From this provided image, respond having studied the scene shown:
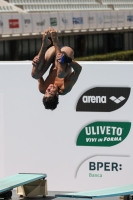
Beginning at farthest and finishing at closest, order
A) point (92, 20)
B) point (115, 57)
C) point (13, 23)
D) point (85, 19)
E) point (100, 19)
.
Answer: point (115, 57) → point (100, 19) → point (92, 20) → point (85, 19) → point (13, 23)

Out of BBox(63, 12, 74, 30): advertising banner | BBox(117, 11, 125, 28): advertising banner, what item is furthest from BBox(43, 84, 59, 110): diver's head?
BBox(117, 11, 125, 28): advertising banner

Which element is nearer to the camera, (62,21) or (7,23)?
(7,23)

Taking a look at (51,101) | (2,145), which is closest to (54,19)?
(2,145)

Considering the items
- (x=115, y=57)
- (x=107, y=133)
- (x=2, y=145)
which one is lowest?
(x=2, y=145)

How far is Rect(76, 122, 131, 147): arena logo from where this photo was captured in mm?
13023

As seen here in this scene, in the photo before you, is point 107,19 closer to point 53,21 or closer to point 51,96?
point 53,21

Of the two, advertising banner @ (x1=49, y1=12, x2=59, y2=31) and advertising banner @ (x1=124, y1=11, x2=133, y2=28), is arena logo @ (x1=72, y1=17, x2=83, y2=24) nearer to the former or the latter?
advertising banner @ (x1=49, y1=12, x2=59, y2=31)

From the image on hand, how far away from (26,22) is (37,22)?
1022 millimetres

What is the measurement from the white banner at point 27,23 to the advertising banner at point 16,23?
1.10ft

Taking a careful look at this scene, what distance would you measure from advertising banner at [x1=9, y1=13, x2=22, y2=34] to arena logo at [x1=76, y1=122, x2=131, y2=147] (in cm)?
2378

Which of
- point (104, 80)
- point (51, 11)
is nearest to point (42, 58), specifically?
point (104, 80)

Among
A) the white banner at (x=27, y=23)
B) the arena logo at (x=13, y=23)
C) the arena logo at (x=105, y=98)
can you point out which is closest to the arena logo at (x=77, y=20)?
the white banner at (x=27, y=23)

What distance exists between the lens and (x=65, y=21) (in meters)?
42.2

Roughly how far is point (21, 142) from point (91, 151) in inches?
55.3
